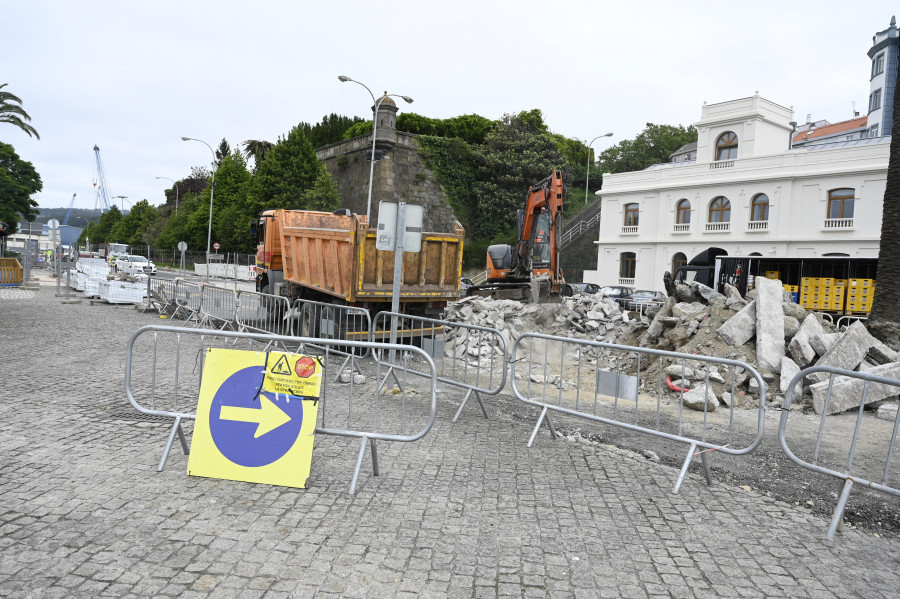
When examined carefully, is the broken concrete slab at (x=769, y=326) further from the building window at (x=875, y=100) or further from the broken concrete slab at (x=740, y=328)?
the building window at (x=875, y=100)

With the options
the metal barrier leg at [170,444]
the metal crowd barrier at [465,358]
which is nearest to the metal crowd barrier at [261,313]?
the metal crowd barrier at [465,358]

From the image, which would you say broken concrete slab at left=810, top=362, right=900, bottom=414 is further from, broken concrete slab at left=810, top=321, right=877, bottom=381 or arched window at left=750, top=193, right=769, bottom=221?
arched window at left=750, top=193, right=769, bottom=221

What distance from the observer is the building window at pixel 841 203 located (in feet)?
98.2

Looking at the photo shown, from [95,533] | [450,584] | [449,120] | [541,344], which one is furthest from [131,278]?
[449,120]

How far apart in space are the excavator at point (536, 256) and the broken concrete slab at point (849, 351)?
9221 mm

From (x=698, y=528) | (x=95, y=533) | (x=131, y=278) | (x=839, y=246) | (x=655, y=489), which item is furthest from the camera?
(x=839, y=246)

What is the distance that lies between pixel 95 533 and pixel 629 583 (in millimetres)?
3251

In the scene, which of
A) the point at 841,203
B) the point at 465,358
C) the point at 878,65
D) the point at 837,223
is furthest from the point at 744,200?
the point at 878,65

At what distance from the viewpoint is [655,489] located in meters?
4.95

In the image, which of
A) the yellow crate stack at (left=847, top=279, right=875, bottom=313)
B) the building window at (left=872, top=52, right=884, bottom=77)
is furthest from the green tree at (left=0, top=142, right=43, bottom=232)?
the building window at (left=872, top=52, right=884, bottom=77)

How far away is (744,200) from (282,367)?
34.3 metres

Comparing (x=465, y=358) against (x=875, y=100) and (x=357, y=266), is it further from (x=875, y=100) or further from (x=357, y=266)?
(x=875, y=100)

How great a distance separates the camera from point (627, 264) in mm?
39500

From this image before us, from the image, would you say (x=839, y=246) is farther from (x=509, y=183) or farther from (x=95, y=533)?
(x=95, y=533)
